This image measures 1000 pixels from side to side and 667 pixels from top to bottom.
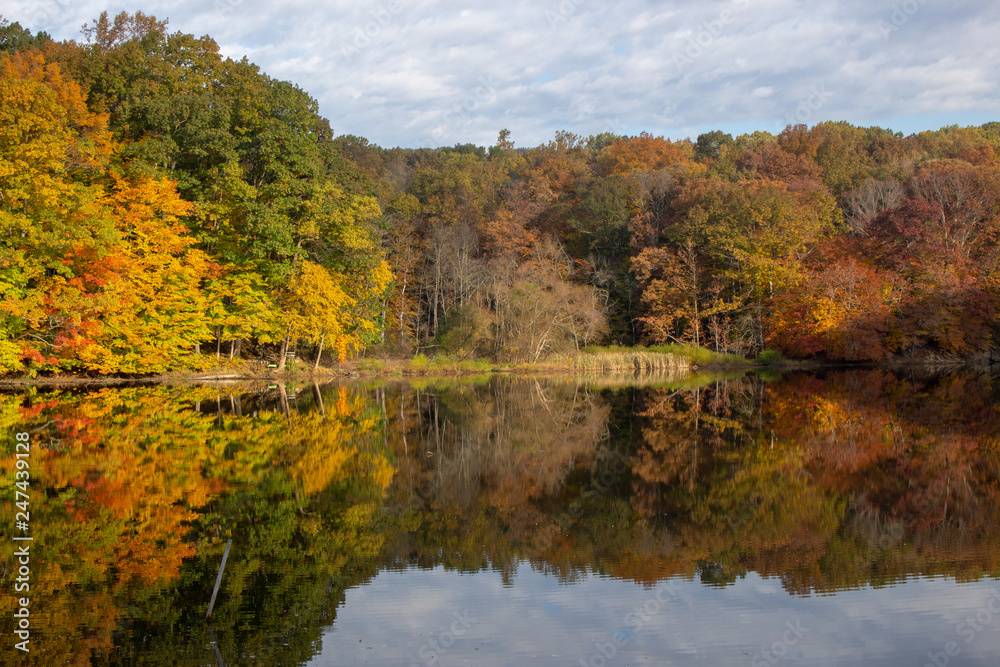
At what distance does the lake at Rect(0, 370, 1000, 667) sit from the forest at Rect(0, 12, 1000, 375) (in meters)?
10.5

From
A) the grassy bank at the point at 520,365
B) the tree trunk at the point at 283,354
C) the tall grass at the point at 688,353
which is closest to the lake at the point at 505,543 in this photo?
the grassy bank at the point at 520,365

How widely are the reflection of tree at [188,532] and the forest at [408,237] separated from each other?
36.7ft

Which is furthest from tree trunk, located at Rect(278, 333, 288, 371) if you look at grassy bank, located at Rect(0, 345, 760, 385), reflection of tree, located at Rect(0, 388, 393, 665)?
reflection of tree, located at Rect(0, 388, 393, 665)

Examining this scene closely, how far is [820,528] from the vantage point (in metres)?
8.79

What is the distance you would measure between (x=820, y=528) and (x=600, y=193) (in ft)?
140

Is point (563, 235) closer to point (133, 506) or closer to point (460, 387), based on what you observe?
point (460, 387)

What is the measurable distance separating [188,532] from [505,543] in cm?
365

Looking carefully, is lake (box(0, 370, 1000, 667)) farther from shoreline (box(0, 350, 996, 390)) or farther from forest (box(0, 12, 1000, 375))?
shoreline (box(0, 350, 996, 390))

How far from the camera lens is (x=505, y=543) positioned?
8539 millimetres

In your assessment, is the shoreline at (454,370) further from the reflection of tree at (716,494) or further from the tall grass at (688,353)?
the reflection of tree at (716,494)

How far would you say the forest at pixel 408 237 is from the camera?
25.3 m

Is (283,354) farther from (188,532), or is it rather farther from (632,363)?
(188,532)

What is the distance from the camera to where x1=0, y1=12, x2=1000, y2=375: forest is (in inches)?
997

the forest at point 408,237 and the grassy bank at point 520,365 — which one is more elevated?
the forest at point 408,237
